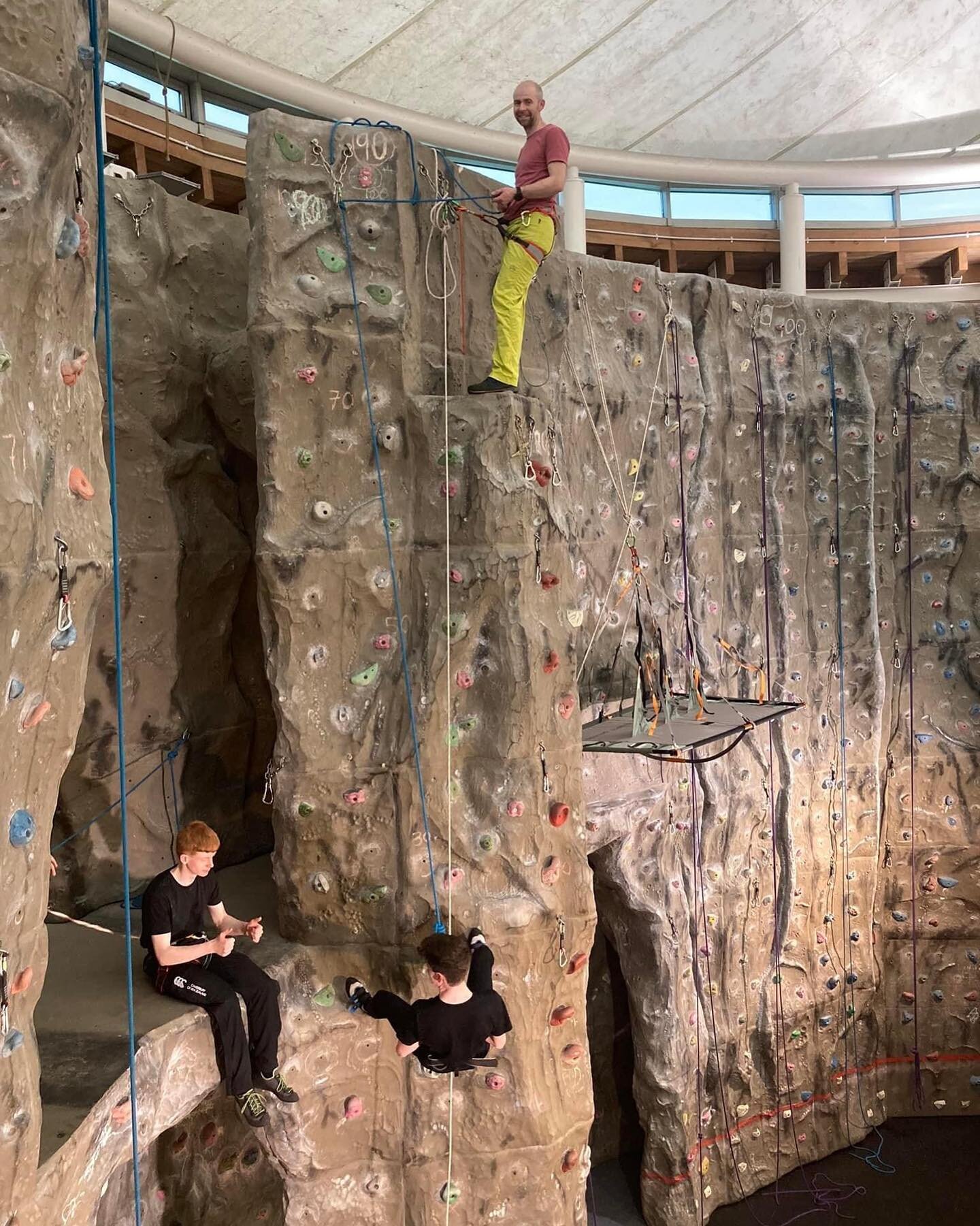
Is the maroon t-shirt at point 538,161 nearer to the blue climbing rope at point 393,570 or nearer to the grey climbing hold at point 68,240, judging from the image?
the blue climbing rope at point 393,570

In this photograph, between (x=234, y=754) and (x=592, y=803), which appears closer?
(x=234, y=754)

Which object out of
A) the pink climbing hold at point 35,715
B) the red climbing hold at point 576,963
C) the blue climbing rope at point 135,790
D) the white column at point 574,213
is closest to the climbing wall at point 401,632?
the red climbing hold at point 576,963

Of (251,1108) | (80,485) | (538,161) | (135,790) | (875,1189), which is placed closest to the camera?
(80,485)

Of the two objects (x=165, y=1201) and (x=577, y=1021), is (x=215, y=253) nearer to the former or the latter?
(x=577, y=1021)

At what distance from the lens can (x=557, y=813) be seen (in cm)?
446

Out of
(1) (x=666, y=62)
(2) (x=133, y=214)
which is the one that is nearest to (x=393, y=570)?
(2) (x=133, y=214)

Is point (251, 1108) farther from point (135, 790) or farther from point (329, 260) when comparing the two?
point (329, 260)

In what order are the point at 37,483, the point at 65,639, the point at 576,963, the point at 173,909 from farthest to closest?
1. the point at 576,963
2. the point at 173,909
3. the point at 65,639
4. the point at 37,483

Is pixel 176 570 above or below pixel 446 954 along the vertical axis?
above

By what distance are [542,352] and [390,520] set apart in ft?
4.42

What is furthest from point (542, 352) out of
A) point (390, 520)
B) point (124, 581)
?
point (124, 581)

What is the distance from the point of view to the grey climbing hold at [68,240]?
2.54 m

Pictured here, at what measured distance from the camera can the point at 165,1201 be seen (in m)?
4.68

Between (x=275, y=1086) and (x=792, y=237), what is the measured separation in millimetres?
8236
